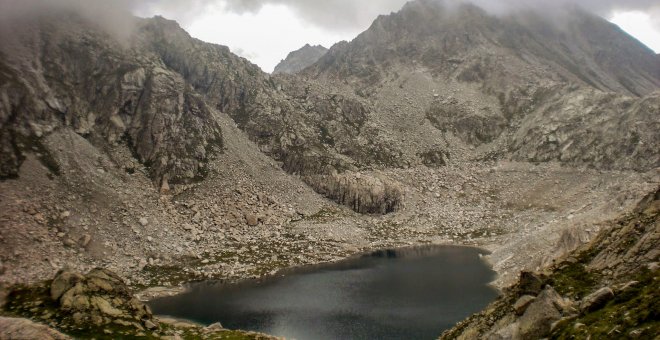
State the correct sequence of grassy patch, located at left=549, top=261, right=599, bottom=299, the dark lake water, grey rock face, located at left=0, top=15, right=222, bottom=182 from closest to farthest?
1. grassy patch, located at left=549, top=261, right=599, bottom=299
2. the dark lake water
3. grey rock face, located at left=0, top=15, right=222, bottom=182

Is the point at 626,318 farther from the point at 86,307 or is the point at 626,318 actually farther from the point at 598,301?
the point at 86,307

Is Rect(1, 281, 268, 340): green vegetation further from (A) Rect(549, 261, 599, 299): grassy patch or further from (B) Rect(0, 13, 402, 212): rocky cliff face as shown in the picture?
(B) Rect(0, 13, 402, 212): rocky cliff face

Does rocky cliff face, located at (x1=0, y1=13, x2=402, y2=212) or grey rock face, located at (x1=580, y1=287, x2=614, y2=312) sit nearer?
grey rock face, located at (x1=580, y1=287, x2=614, y2=312)

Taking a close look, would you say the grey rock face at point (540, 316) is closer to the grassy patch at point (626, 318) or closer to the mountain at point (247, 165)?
the grassy patch at point (626, 318)

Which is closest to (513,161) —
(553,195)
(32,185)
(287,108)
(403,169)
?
(553,195)

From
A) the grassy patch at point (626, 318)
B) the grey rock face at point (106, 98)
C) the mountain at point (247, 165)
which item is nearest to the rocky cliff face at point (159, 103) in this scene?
the grey rock face at point (106, 98)

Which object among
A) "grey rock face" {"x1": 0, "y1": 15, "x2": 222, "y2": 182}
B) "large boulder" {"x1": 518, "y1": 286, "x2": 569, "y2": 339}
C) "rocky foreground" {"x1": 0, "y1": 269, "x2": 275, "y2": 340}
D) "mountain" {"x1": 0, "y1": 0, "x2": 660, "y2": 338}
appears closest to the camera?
"large boulder" {"x1": 518, "y1": 286, "x2": 569, "y2": 339}

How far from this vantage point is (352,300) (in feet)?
271

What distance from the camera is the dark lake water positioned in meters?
68.9

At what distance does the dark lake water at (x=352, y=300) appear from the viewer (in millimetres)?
68875

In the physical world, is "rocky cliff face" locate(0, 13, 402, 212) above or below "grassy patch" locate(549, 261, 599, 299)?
above

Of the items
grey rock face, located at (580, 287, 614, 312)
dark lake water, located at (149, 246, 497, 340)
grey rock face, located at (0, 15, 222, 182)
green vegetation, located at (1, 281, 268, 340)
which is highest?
grey rock face, located at (0, 15, 222, 182)

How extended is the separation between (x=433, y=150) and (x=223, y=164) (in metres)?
86.2

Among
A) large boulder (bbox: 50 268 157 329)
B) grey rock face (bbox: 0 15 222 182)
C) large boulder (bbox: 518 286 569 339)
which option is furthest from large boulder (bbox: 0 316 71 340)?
grey rock face (bbox: 0 15 222 182)
